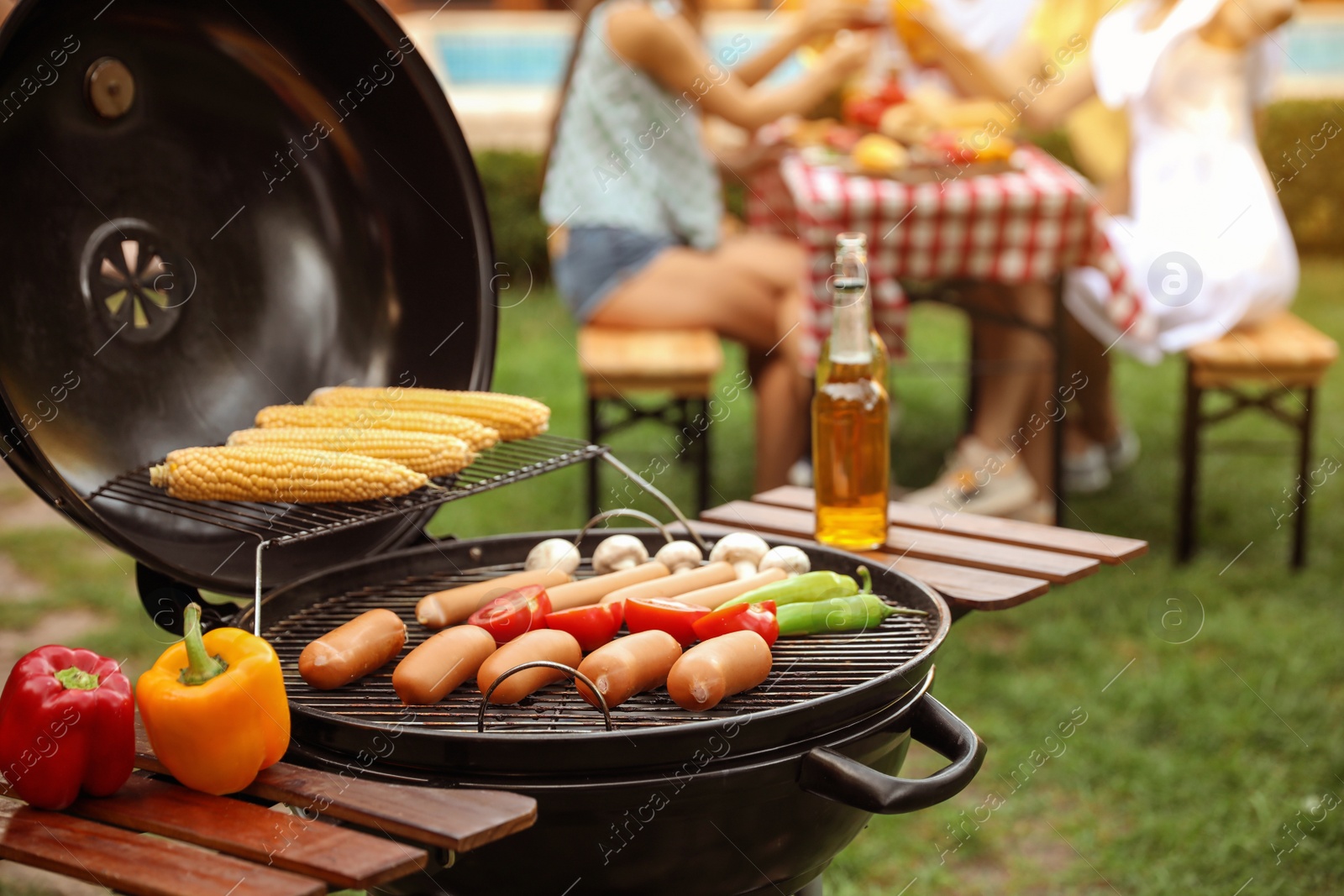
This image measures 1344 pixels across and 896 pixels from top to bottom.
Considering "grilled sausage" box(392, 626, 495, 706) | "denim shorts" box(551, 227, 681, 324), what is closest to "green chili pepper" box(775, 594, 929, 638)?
"grilled sausage" box(392, 626, 495, 706)

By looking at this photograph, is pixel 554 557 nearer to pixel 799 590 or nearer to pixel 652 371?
pixel 799 590

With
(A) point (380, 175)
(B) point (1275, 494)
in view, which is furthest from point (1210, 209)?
(A) point (380, 175)

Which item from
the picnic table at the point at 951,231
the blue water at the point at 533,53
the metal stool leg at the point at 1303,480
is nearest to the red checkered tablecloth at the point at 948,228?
the picnic table at the point at 951,231

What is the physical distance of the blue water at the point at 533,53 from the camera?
1340 cm

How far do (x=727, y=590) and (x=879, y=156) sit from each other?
3232 millimetres

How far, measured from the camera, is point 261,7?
221cm

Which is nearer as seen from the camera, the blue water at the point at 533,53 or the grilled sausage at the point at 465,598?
the grilled sausage at the point at 465,598

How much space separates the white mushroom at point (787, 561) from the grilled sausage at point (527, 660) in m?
0.47

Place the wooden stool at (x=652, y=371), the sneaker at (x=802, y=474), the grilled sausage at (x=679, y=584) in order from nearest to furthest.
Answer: the grilled sausage at (x=679, y=584) < the wooden stool at (x=652, y=371) < the sneaker at (x=802, y=474)

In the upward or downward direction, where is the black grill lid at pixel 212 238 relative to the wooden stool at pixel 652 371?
upward

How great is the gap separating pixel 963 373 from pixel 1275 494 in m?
2.23

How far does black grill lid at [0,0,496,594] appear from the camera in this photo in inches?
75.2

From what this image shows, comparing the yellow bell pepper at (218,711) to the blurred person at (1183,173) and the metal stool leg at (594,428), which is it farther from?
the blurred person at (1183,173)

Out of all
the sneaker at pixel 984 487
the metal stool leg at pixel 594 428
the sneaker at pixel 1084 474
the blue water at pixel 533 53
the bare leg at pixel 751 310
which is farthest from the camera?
the blue water at pixel 533 53
